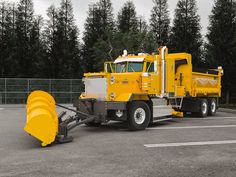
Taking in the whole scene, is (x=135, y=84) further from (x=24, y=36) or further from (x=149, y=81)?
(x=24, y=36)

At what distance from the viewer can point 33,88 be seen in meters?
31.2

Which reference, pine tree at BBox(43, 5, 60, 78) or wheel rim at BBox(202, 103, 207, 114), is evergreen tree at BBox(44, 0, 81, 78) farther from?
wheel rim at BBox(202, 103, 207, 114)

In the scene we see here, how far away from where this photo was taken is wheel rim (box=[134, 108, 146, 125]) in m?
11.7

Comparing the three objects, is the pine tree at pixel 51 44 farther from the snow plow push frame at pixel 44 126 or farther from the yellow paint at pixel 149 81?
the snow plow push frame at pixel 44 126

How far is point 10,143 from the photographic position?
30.0 ft

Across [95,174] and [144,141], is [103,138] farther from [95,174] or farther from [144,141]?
[95,174]

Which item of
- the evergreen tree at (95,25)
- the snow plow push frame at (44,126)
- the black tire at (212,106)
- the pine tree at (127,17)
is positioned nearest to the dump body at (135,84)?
the snow plow push frame at (44,126)

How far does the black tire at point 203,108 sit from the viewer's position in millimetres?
16531

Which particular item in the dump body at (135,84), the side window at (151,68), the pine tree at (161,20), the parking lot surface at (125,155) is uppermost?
the pine tree at (161,20)

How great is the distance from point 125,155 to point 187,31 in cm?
4016

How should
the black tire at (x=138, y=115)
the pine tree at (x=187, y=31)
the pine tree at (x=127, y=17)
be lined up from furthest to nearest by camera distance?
the pine tree at (x=127, y=17) → the pine tree at (x=187, y=31) → the black tire at (x=138, y=115)

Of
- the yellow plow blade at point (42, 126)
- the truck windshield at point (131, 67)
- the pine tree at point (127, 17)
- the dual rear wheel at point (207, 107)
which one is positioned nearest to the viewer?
the yellow plow blade at point (42, 126)

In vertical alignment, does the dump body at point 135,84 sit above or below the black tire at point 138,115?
above

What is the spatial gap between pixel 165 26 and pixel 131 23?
19.2ft
